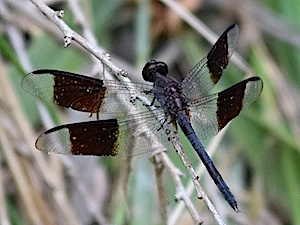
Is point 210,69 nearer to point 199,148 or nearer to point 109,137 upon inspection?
point 199,148

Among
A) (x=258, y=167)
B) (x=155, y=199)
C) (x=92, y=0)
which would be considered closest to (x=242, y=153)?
(x=258, y=167)

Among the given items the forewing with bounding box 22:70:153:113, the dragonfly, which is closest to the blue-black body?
the dragonfly

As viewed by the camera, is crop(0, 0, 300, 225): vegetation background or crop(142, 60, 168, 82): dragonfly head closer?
crop(142, 60, 168, 82): dragonfly head

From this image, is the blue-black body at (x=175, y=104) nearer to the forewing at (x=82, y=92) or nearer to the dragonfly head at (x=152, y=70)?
the dragonfly head at (x=152, y=70)

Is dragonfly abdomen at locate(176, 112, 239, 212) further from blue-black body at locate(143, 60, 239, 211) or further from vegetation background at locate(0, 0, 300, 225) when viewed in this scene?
vegetation background at locate(0, 0, 300, 225)

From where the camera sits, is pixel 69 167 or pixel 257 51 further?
pixel 257 51

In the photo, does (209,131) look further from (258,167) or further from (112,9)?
(112,9)

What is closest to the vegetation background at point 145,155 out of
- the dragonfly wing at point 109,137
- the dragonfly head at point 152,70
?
the dragonfly head at point 152,70
